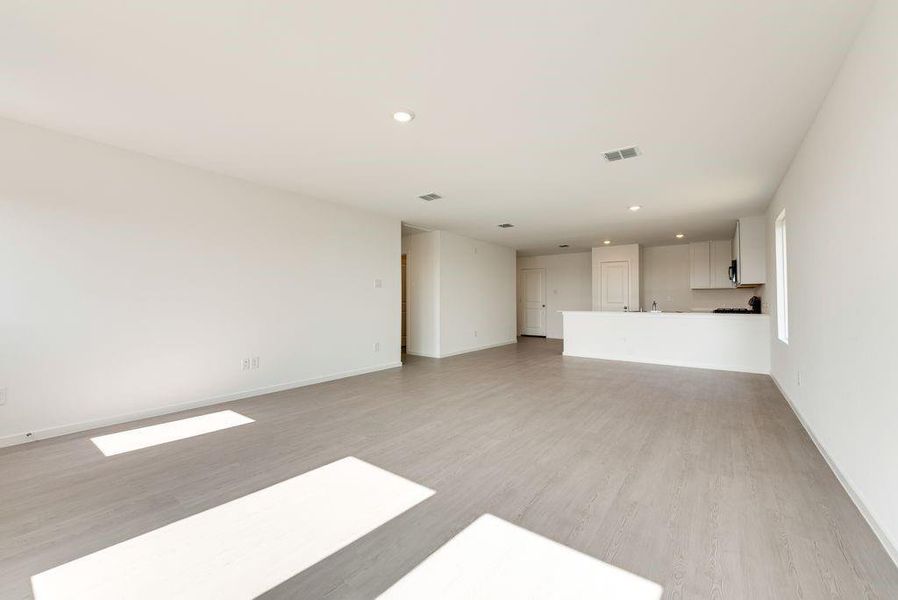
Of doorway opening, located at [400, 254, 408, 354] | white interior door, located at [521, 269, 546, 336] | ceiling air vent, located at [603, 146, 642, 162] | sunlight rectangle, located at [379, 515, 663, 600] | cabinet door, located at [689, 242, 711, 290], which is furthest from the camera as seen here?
white interior door, located at [521, 269, 546, 336]

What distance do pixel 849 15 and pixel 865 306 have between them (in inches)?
58.2

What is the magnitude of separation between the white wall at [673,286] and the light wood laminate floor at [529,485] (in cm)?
521

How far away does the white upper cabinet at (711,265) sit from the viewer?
830cm

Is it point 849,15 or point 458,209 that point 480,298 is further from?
point 849,15

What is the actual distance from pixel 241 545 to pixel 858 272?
3.51m

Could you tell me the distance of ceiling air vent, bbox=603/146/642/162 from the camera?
3498mm

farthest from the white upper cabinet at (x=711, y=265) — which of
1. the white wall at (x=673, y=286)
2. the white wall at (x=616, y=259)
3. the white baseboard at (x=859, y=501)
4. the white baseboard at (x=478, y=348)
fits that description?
the white baseboard at (x=859, y=501)

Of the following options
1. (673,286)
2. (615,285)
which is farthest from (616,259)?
(673,286)

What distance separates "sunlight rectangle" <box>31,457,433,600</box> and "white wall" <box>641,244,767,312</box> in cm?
922

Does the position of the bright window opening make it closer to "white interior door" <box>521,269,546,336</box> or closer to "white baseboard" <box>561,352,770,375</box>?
"white baseboard" <box>561,352,770,375</box>

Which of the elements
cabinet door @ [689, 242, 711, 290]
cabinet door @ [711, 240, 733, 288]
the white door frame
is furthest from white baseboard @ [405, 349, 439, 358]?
cabinet door @ [711, 240, 733, 288]

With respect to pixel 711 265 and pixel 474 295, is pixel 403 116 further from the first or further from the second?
pixel 711 265

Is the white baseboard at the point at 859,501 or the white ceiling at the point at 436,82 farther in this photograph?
the white ceiling at the point at 436,82

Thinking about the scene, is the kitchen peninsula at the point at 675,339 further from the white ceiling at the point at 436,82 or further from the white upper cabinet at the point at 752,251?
the white ceiling at the point at 436,82
